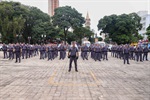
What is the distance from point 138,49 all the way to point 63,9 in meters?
50.7

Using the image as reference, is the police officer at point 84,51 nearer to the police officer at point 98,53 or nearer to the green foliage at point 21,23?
the police officer at point 98,53

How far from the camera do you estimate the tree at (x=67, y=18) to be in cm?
7812

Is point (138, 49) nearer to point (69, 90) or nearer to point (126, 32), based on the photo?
point (69, 90)

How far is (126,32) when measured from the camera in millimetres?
75375

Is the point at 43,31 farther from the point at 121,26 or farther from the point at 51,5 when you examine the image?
the point at 51,5

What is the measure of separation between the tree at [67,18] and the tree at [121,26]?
6.28 m

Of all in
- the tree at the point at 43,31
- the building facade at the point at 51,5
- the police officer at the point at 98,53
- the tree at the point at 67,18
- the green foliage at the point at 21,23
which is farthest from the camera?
the building facade at the point at 51,5

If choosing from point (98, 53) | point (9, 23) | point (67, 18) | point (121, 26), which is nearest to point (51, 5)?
point (67, 18)

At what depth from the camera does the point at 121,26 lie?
247ft

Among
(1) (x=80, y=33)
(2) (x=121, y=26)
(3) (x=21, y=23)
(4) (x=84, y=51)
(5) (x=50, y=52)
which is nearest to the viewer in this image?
(5) (x=50, y=52)

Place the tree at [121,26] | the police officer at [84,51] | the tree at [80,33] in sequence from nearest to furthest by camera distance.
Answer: the police officer at [84,51] → the tree at [121,26] → the tree at [80,33]

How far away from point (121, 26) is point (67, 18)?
14.9m

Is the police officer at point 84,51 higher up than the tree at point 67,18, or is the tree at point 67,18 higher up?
the tree at point 67,18

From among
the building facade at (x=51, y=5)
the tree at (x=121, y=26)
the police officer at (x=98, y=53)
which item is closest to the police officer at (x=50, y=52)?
the police officer at (x=98, y=53)
